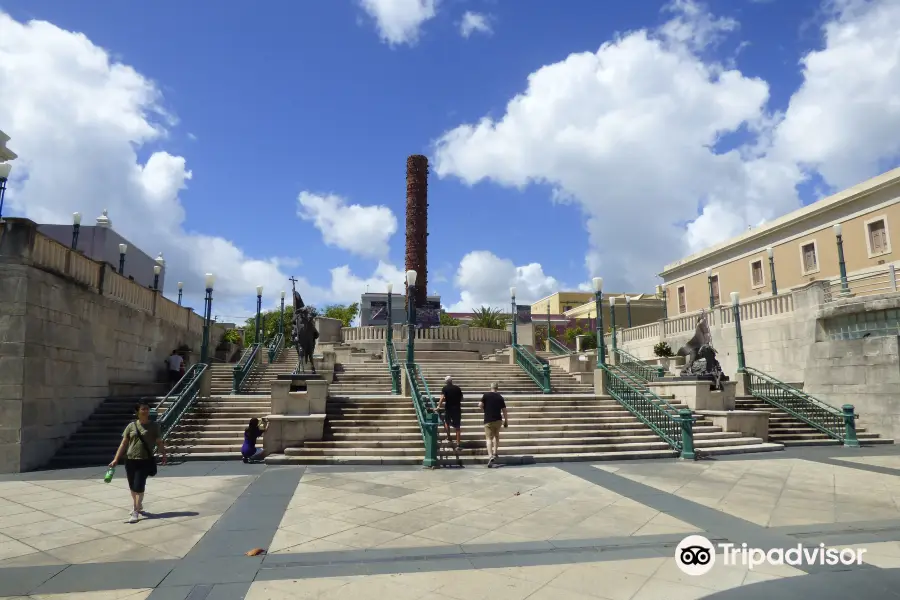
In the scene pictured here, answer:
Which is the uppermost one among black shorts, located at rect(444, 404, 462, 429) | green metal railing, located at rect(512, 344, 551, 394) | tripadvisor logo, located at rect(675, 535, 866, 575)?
green metal railing, located at rect(512, 344, 551, 394)

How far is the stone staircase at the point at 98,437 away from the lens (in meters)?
11.5

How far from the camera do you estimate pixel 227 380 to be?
19766 mm

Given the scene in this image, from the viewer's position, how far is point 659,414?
524 inches

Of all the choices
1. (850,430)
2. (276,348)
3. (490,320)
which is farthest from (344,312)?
(850,430)

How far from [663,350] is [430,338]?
40.4 feet

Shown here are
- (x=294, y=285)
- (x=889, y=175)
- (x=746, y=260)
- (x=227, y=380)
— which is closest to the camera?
(x=294, y=285)

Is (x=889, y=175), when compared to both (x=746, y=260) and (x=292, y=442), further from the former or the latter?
(x=292, y=442)

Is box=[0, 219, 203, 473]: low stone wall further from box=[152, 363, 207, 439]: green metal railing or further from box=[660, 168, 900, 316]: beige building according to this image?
box=[660, 168, 900, 316]: beige building

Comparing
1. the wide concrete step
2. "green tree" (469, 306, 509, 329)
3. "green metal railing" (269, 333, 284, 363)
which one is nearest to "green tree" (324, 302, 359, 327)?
"green tree" (469, 306, 509, 329)

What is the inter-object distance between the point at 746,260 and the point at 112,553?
129 ft

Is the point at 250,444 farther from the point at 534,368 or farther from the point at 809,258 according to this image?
the point at 809,258

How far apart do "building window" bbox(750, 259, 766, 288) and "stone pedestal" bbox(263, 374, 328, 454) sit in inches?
1274

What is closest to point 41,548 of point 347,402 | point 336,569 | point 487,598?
point 336,569

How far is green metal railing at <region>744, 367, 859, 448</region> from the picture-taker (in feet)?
46.8
